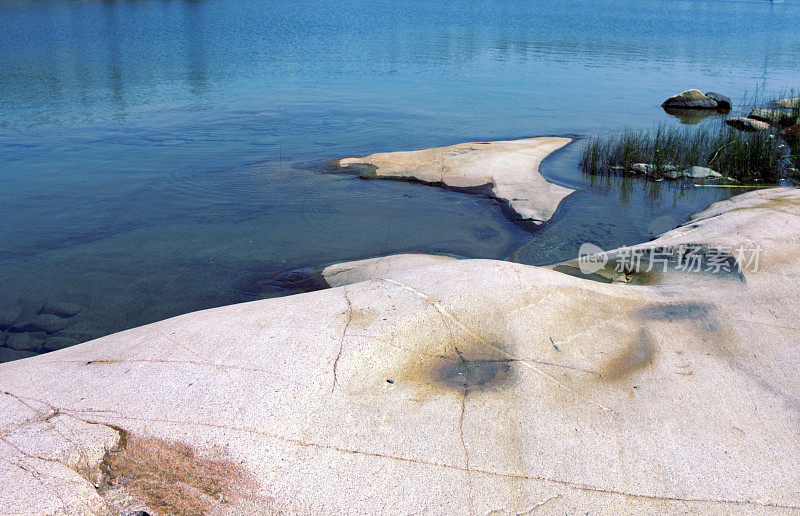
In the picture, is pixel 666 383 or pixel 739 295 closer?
pixel 666 383

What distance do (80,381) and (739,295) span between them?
4.74m

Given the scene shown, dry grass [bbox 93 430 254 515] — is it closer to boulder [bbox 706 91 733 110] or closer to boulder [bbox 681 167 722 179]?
boulder [bbox 681 167 722 179]

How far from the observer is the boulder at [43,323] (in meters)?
5.34

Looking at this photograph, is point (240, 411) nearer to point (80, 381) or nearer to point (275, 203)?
point (80, 381)

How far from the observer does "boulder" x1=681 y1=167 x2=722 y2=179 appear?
378 inches

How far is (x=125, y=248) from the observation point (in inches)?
272

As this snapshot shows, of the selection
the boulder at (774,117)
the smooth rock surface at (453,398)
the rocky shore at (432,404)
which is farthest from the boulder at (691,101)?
the smooth rock surface at (453,398)

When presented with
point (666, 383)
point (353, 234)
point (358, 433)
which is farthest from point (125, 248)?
point (666, 383)

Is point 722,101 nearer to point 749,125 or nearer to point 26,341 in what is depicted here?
point 749,125

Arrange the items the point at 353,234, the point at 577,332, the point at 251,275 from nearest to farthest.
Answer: the point at 577,332 → the point at 251,275 → the point at 353,234

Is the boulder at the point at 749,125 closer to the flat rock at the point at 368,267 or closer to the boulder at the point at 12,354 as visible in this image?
the flat rock at the point at 368,267

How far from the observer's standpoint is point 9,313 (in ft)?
18.2

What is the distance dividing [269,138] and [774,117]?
38.2 feet

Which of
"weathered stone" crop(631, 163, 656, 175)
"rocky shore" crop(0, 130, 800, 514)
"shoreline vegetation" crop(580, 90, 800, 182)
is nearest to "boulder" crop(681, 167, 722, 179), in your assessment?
"shoreline vegetation" crop(580, 90, 800, 182)
